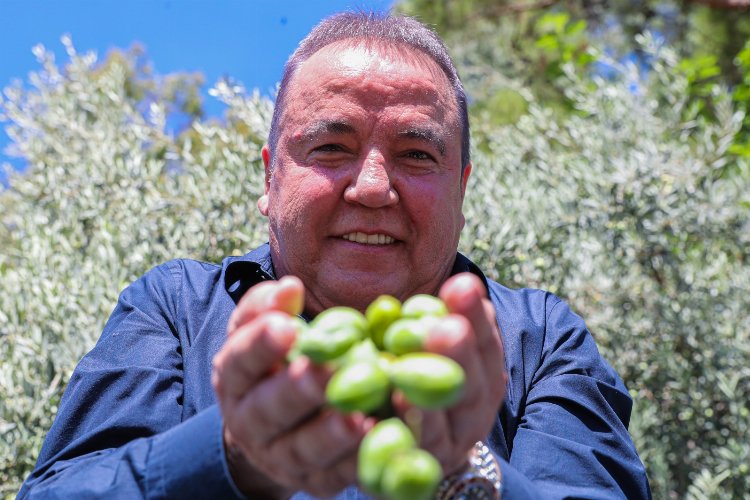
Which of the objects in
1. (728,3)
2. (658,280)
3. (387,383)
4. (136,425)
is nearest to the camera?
(387,383)

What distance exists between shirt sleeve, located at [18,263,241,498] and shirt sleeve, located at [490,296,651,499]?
2.18 ft

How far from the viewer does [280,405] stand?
1.36 metres

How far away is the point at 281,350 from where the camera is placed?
1.37m

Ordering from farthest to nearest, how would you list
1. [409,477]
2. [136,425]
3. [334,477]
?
1. [136,425]
2. [334,477]
3. [409,477]

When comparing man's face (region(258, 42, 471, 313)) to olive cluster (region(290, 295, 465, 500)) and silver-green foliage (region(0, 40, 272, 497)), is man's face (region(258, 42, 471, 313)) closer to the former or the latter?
olive cluster (region(290, 295, 465, 500))

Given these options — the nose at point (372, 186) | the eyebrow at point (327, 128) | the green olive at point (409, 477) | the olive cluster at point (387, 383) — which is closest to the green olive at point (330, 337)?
the olive cluster at point (387, 383)

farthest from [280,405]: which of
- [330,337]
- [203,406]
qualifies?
[203,406]

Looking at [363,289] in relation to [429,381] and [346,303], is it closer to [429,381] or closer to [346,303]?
[346,303]

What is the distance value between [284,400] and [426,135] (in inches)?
57.5

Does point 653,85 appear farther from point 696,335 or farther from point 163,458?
point 163,458

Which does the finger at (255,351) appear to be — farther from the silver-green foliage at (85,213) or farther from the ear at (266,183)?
the silver-green foliage at (85,213)

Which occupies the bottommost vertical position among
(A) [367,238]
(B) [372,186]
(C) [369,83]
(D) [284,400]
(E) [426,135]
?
(D) [284,400]

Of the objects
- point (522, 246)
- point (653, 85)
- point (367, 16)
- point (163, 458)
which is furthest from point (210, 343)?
point (653, 85)

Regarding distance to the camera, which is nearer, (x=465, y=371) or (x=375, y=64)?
(x=465, y=371)
